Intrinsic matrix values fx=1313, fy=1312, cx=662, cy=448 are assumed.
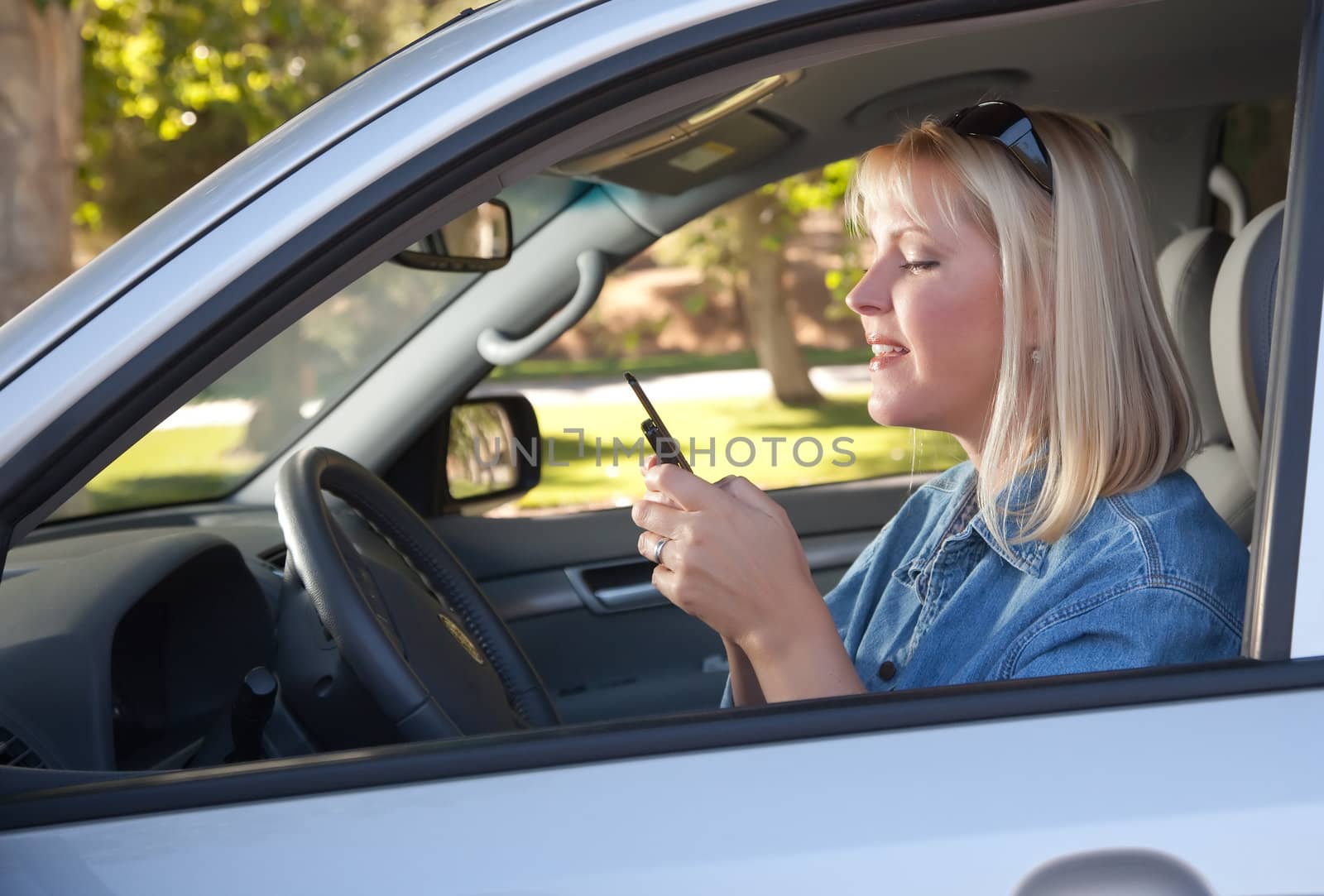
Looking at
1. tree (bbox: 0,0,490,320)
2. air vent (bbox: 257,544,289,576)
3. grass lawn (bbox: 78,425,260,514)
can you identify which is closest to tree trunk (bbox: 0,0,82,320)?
tree (bbox: 0,0,490,320)

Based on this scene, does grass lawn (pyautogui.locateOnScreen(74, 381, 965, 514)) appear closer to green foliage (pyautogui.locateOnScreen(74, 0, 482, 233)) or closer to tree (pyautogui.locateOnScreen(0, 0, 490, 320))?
tree (pyautogui.locateOnScreen(0, 0, 490, 320))

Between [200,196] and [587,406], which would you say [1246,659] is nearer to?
[200,196]

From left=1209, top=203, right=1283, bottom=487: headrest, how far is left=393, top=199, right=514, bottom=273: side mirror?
3.94 ft

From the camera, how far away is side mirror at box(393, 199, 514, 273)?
2.32 m

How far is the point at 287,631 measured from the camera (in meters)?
1.68

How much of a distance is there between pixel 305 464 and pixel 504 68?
2.99 ft

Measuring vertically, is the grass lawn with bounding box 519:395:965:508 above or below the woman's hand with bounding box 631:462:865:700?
below

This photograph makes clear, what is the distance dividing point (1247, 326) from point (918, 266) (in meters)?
0.54

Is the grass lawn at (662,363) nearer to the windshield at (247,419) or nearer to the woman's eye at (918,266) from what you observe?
the windshield at (247,419)

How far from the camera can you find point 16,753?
132 centimetres

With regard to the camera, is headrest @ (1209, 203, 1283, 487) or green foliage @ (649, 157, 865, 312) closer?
headrest @ (1209, 203, 1283, 487)

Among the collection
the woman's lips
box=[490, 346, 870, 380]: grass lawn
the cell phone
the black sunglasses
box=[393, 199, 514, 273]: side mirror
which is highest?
the black sunglasses

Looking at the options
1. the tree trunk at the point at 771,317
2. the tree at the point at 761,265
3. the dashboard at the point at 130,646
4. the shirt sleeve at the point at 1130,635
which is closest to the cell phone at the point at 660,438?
the shirt sleeve at the point at 1130,635

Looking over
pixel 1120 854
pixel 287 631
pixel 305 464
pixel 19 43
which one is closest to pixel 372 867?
pixel 1120 854
